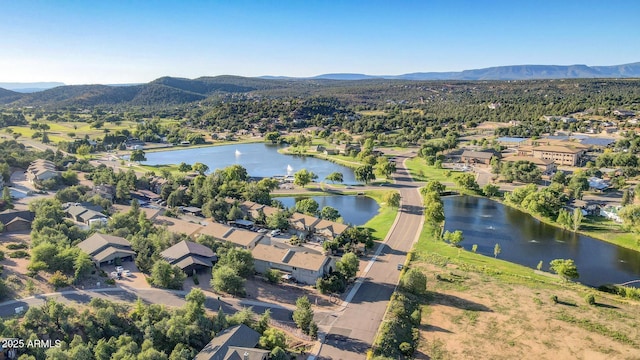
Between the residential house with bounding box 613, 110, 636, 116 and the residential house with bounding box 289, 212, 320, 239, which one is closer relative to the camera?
the residential house with bounding box 289, 212, 320, 239

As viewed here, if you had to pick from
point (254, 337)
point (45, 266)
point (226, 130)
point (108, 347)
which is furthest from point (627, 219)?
point (226, 130)

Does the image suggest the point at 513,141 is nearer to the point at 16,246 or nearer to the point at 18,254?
the point at 16,246

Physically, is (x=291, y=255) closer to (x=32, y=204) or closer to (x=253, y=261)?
(x=253, y=261)

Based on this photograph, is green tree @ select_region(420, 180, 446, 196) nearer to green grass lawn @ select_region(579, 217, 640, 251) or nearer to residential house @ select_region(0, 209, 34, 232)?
green grass lawn @ select_region(579, 217, 640, 251)

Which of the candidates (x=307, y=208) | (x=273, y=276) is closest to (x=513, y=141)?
(x=307, y=208)

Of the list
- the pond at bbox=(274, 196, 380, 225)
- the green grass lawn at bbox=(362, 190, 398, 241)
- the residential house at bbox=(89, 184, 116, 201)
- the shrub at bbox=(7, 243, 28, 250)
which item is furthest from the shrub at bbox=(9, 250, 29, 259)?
the pond at bbox=(274, 196, 380, 225)

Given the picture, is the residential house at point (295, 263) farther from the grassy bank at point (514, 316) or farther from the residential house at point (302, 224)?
the residential house at point (302, 224)
